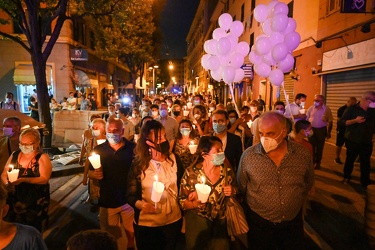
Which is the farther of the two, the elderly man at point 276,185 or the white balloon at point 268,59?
the white balloon at point 268,59

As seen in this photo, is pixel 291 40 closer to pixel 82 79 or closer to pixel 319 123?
pixel 319 123

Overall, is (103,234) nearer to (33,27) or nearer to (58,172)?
(58,172)

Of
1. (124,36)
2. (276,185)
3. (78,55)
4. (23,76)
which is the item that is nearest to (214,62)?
(276,185)

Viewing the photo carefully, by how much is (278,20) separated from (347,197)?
4115mm

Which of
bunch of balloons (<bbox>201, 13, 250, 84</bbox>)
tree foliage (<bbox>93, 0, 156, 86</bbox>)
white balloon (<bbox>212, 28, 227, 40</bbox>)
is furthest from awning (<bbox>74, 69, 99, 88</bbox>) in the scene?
bunch of balloons (<bbox>201, 13, 250, 84</bbox>)

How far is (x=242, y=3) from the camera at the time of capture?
93.4 feet

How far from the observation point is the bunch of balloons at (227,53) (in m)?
8.50

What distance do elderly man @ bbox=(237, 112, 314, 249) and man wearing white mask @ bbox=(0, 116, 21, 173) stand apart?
312 cm

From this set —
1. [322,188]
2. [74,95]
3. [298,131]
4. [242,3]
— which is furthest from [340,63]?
[242,3]

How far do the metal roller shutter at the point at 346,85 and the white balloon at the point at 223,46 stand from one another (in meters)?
4.87

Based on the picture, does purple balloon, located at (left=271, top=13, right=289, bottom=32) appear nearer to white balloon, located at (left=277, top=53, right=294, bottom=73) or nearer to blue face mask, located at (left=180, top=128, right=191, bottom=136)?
white balloon, located at (left=277, top=53, right=294, bottom=73)

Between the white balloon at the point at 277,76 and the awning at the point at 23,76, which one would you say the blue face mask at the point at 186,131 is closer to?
the white balloon at the point at 277,76

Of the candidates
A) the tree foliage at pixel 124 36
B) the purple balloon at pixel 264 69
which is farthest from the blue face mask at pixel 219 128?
the tree foliage at pixel 124 36

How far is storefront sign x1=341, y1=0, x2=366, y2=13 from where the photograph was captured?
9.07 m
